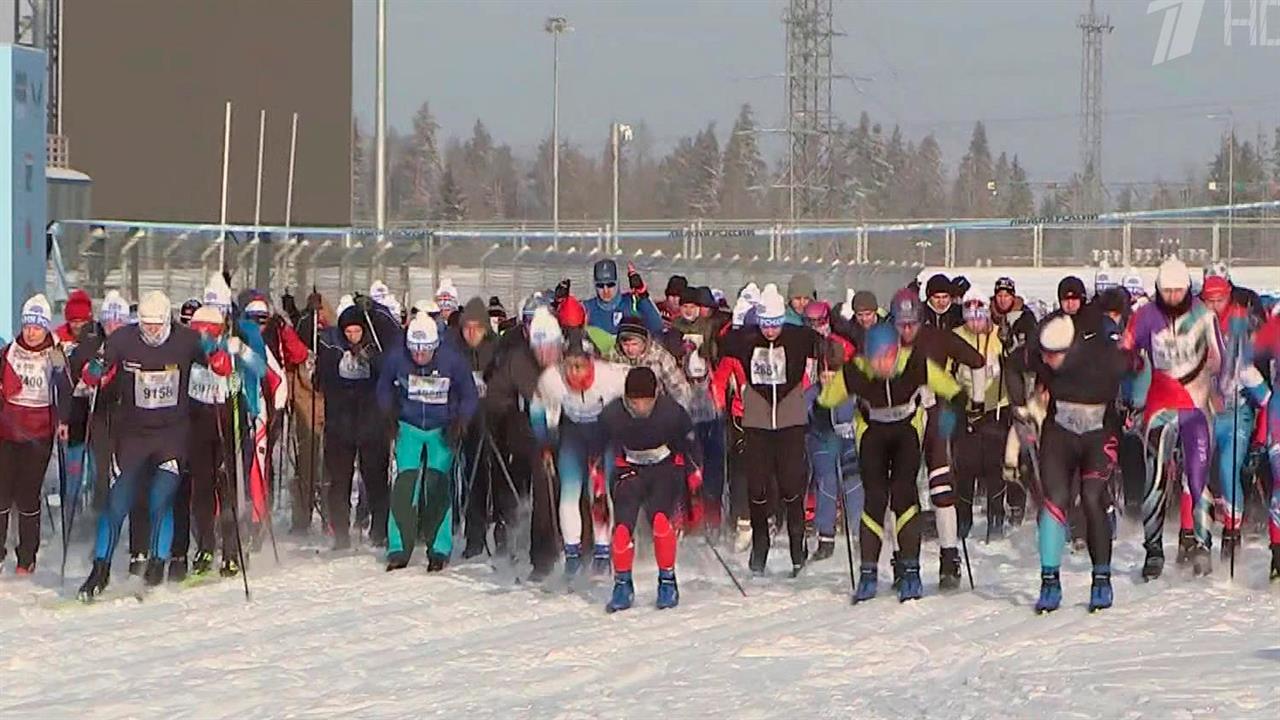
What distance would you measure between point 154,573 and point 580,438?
2858mm

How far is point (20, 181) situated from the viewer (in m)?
19.2

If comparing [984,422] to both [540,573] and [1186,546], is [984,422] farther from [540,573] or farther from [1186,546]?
[540,573]

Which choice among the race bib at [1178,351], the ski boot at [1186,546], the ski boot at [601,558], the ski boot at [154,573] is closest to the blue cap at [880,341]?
the race bib at [1178,351]

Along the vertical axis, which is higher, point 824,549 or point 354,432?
point 354,432

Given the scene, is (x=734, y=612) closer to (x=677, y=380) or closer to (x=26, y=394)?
(x=677, y=380)

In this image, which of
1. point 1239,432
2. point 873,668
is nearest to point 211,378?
point 873,668

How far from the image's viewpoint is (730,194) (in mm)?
126188

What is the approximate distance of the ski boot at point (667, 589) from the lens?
12.1 m

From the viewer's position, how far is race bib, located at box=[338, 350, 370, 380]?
50.1 ft

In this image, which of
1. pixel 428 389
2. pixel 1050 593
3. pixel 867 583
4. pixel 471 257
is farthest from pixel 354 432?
pixel 471 257

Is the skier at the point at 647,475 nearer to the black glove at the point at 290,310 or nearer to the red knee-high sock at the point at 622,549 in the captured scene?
the red knee-high sock at the point at 622,549

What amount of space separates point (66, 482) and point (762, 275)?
69.9 feet

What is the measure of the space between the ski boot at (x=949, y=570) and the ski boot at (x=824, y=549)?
1.64 m

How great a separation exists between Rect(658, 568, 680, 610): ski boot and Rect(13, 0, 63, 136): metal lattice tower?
25287 mm
